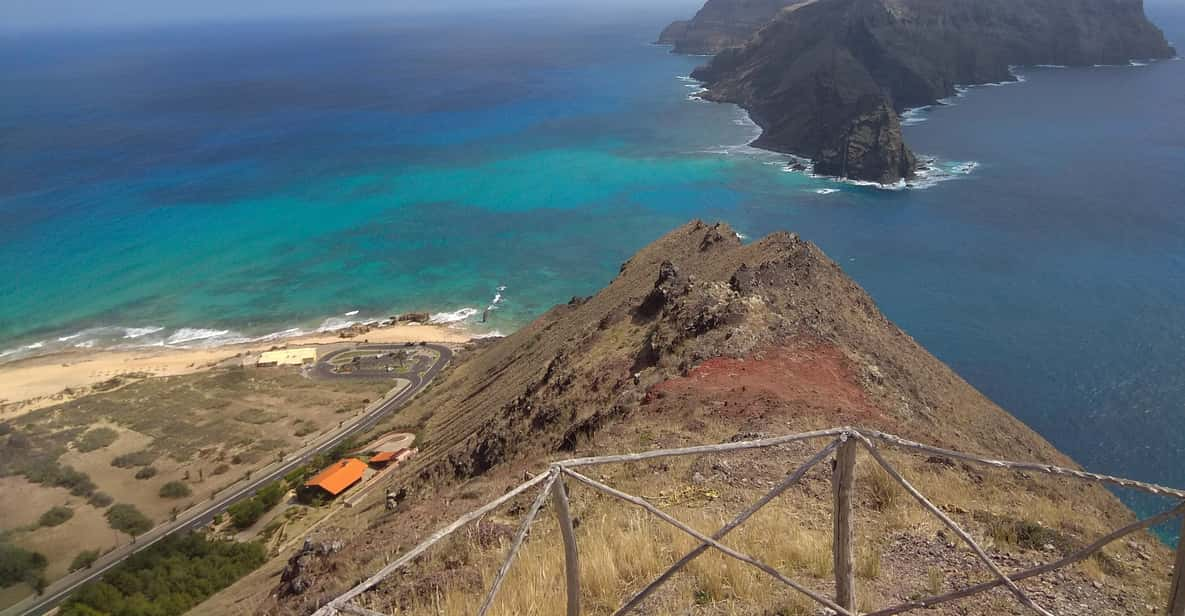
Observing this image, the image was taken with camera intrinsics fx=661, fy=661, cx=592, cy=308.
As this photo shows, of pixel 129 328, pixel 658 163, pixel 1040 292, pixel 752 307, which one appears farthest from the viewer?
pixel 658 163

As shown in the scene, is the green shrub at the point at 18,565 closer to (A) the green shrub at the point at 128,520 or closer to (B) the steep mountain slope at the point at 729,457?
(A) the green shrub at the point at 128,520

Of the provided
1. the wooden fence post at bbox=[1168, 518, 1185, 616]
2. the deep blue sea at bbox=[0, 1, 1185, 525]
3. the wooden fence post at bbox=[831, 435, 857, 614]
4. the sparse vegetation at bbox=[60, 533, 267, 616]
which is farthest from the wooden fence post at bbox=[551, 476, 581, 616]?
the deep blue sea at bbox=[0, 1, 1185, 525]

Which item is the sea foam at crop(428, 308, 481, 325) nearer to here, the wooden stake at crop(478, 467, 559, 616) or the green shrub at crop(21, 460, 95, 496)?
the green shrub at crop(21, 460, 95, 496)

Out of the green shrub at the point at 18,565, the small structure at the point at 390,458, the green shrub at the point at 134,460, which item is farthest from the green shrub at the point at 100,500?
the small structure at the point at 390,458

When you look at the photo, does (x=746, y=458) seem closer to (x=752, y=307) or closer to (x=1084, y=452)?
(x=752, y=307)

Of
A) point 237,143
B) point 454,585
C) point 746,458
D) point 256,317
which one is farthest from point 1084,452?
point 237,143

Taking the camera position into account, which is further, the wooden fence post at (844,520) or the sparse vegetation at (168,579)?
the sparse vegetation at (168,579)
